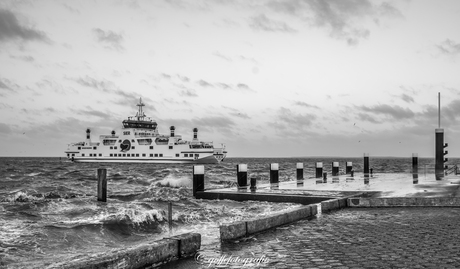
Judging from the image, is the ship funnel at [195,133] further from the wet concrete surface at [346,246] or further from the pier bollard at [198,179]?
the wet concrete surface at [346,246]

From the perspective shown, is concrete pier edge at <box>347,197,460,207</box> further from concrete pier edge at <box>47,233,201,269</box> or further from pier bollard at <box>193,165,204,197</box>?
pier bollard at <box>193,165,204,197</box>

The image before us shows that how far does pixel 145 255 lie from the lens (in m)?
4.97

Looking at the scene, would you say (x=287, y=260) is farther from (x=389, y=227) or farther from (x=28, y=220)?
(x=28, y=220)

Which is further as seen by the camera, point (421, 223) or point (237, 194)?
point (237, 194)

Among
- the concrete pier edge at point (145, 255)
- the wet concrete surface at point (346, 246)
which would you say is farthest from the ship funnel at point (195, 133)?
the concrete pier edge at point (145, 255)

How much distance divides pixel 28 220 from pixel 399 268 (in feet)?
38.3

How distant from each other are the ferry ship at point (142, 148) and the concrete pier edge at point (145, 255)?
83808 millimetres

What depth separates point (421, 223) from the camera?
318 inches

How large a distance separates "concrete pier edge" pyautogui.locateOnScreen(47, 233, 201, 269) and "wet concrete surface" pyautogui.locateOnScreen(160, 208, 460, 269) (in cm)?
15

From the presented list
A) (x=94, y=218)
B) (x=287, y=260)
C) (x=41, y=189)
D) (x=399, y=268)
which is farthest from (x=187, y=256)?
(x=41, y=189)

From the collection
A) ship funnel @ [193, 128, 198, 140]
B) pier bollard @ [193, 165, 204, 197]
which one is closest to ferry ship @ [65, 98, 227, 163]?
ship funnel @ [193, 128, 198, 140]

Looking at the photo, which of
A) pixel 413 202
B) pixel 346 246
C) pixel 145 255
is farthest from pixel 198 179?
pixel 145 255

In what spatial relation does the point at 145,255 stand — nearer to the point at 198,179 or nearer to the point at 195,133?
the point at 198,179

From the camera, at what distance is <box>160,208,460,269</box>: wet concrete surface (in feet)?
16.5
